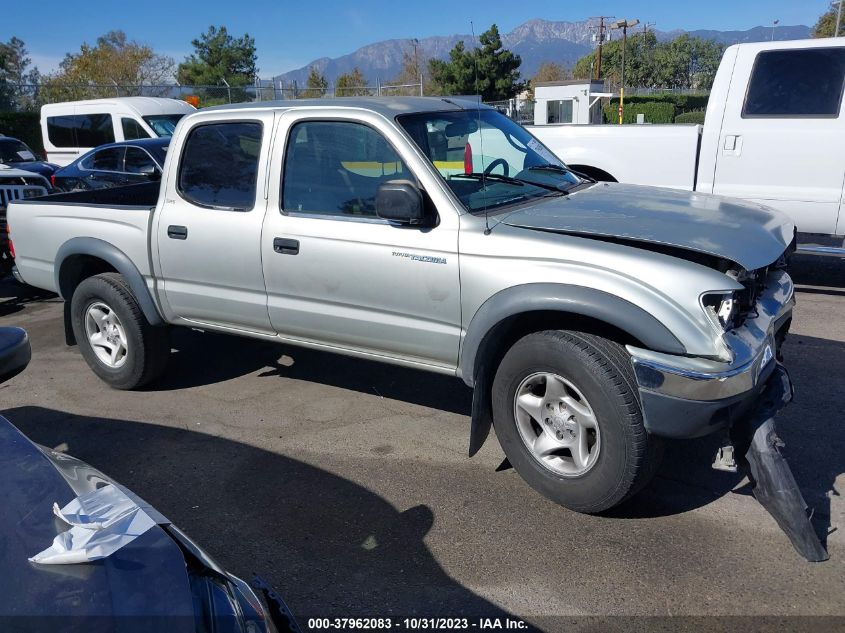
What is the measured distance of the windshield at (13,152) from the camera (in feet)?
47.6

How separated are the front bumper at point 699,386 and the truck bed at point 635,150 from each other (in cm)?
481

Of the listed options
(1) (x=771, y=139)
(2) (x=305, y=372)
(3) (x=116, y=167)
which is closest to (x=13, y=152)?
(3) (x=116, y=167)

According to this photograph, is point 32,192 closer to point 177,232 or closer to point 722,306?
point 177,232

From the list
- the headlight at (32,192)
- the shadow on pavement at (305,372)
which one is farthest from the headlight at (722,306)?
the headlight at (32,192)

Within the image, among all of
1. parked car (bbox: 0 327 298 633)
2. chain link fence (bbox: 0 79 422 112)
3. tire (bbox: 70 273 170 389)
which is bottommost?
tire (bbox: 70 273 170 389)

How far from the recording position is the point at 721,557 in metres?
3.30

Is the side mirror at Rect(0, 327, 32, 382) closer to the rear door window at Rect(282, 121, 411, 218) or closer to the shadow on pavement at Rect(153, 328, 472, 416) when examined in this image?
the rear door window at Rect(282, 121, 411, 218)

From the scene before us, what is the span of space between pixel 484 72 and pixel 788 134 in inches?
1479

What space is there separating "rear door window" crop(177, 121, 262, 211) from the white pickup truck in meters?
4.70

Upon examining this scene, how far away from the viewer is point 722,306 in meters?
3.26

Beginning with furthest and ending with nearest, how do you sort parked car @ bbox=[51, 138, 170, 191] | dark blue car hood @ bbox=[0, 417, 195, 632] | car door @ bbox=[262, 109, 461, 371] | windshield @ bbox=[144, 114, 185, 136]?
windshield @ bbox=[144, 114, 185, 136] < parked car @ bbox=[51, 138, 170, 191] < car door @ bbox=[262, 109, 461, 371] < dark blue car hood @ bbox=[0, 417, 195, 632]

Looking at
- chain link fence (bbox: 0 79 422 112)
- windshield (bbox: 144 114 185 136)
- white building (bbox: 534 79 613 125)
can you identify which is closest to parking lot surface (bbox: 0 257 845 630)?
windshield (bbox: 144 114 185 136)

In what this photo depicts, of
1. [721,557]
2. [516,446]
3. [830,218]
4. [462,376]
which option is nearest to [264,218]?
[462,376]

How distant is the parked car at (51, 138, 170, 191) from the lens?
39.5 feet
